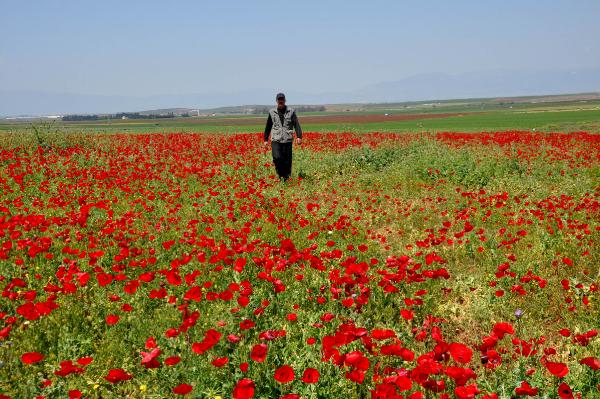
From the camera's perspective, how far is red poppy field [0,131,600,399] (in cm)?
292

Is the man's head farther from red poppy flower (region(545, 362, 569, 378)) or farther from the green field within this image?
the green field

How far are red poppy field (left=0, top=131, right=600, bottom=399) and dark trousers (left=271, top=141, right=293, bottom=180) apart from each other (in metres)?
1.35

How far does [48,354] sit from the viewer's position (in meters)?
3.63

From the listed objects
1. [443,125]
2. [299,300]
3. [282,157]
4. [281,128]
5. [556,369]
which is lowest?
[299,300]

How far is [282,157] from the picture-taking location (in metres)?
11.4

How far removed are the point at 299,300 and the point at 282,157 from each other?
7.27m

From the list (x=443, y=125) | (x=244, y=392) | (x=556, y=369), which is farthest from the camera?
(x=443, y=125)

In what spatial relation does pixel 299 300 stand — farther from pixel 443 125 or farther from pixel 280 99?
pixel 443 125

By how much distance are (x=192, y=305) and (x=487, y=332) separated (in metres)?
2.96

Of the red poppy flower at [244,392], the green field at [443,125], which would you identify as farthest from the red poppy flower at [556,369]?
the green field at [443,125]

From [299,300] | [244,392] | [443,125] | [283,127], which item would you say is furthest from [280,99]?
[443,125]

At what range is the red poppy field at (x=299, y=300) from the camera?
2922mm

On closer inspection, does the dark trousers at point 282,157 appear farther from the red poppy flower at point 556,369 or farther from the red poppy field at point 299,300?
the red poppy flower at point 556,369

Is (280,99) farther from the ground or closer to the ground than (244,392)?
farther from the ground
